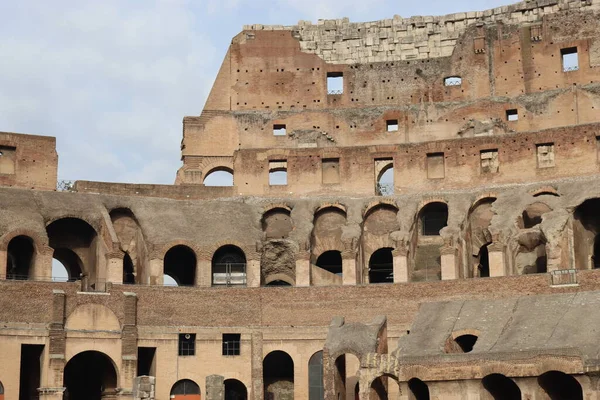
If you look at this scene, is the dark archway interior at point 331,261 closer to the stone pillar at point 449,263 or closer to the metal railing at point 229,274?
the metal railing at point 229,274

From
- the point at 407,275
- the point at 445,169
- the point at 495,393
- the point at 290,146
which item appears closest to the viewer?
the point at 495,393

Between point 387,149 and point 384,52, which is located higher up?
point 384,52

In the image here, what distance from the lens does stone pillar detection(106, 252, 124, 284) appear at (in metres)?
46.5

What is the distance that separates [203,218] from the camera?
165ft

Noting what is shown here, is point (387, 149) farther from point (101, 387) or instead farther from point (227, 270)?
point (101, 387)

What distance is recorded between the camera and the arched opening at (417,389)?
131ft

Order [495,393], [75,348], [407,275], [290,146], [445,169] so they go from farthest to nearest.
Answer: [290,146] → [445,169] → [407,275] → [75,348] → [495,393]

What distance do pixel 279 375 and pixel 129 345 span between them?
271 inches

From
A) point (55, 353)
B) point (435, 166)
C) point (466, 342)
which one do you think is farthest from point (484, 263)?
point (55, 353)

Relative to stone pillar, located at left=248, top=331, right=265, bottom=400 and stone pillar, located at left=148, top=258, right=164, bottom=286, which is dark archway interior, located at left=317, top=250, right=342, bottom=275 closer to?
stone pillar, located at left=248, top=331, right=265, bottom=400

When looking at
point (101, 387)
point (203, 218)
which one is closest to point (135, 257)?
point (203, 218)

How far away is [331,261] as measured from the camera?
2062 inches

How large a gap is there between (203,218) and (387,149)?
9595 millimetres

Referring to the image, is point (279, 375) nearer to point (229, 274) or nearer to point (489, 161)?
point (229, 274)
